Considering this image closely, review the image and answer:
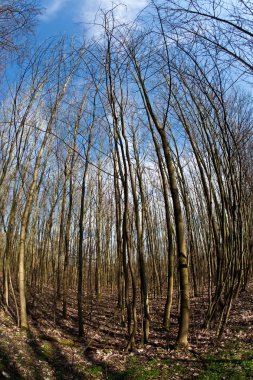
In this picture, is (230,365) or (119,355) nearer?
(230,365)

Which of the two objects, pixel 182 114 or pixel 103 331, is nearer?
pixel 182 114

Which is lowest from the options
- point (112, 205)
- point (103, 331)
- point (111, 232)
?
point (103, 331)

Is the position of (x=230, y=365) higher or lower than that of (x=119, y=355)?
higher

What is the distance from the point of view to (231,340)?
6637mm

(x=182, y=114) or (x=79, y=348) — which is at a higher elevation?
(x=182, y=114)

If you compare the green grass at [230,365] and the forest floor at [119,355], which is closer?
the green grass at [230,365]

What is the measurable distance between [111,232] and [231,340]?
1260 cm

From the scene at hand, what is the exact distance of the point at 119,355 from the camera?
6535 mm

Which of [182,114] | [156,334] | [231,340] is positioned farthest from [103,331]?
[182,114]

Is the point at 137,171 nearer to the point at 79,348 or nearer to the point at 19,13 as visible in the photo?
the point at 79,348

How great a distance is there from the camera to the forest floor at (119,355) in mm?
5215

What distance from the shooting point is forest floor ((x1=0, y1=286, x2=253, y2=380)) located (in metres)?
5.21

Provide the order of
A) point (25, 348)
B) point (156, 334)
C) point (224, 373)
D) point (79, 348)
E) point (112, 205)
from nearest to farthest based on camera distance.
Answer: point (224, 373), point (25, 348), point (79, 348), point (156, 334), point (112, 205)

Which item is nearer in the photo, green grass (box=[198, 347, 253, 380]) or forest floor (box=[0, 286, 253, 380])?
green grass (box=[198, 347, 253, 380])
